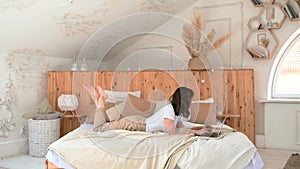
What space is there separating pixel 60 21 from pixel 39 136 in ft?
4.70

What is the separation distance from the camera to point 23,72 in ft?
13.9

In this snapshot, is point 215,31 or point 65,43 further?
point 215,31

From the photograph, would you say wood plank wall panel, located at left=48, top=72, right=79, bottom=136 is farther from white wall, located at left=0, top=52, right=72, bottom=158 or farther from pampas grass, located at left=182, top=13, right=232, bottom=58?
pampas grass, located at left=182, top=13, right=232, bottom=58

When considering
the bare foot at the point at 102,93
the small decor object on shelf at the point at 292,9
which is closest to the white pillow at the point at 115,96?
the bare foot at the point at 102,93

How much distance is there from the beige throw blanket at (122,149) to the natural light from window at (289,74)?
8.40 ft

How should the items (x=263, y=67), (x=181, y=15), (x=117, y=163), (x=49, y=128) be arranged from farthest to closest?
(x=181, y=15), (x=263, y=67), (x=49, y=128), (x=117, y=163)

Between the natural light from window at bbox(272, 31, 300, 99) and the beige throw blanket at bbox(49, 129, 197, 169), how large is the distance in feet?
8.40

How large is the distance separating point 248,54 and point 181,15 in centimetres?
121

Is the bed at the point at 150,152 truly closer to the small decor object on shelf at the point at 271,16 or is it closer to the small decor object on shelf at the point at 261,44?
the small decor object on shelf at the point at 261,44

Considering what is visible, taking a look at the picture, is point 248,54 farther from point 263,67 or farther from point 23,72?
point 23,72

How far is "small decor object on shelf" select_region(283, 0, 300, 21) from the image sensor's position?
4.34 meters

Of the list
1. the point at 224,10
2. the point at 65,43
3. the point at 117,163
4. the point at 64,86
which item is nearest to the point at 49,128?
the point at 64,86

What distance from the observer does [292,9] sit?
437 centimetres

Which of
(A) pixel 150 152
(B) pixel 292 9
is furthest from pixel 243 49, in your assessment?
(A) pixel 150 152
